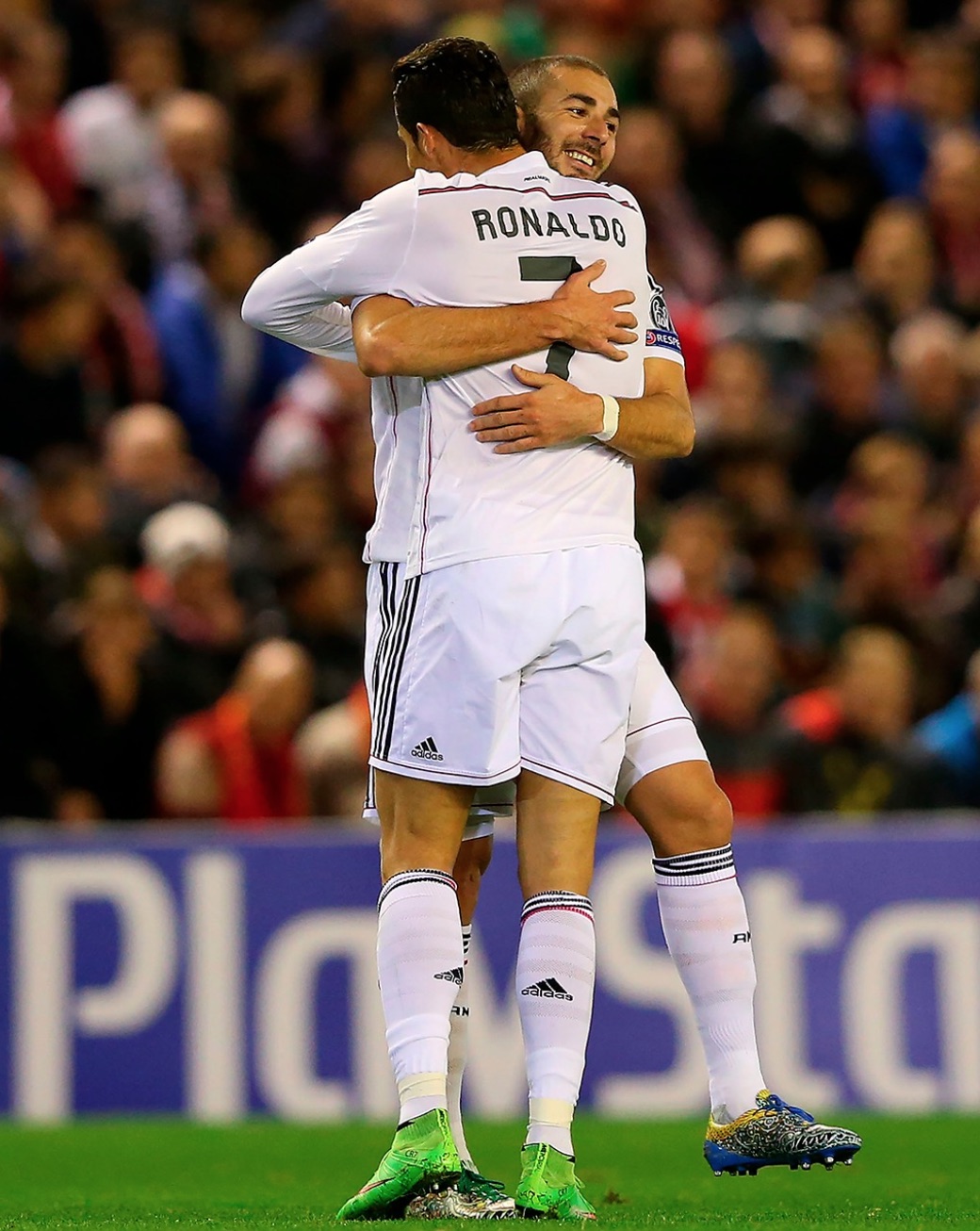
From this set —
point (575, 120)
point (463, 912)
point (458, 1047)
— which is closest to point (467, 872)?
point (463, 912)

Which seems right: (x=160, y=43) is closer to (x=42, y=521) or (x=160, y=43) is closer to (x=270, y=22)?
(x=270, y=22)

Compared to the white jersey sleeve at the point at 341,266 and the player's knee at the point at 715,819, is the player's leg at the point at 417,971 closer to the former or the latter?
the player's knee at the point at 715,819

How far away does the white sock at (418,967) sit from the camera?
458cm

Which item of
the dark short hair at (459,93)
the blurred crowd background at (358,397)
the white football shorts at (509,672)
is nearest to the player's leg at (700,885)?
the white football shorts at (509,672)

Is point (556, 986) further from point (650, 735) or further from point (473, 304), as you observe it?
point (473, 304)

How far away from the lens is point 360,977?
8.41 meters

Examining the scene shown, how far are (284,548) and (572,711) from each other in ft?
18.2

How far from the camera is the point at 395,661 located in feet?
15.6

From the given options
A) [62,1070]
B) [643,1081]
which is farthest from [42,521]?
[643,1081]

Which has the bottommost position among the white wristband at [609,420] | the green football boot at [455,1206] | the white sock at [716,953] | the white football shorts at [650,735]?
the green football boot at [455,1206]

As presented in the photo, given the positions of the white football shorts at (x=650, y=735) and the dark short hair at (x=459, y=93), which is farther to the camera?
the white football shorts at (x=650, y=735)

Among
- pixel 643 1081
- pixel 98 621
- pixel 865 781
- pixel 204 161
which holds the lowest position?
pixel 643 1081

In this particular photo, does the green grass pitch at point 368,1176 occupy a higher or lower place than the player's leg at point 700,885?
lower

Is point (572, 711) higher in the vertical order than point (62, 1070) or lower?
higher
